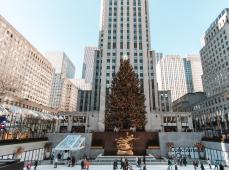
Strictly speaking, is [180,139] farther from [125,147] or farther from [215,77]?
[215,77]

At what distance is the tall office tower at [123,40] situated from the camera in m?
74.9

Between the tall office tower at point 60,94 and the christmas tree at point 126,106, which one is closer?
the christmas tree at point 126,106

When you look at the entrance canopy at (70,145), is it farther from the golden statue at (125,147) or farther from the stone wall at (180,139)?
the stone wall at (180,139)

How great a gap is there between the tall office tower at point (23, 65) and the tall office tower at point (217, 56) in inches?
3918

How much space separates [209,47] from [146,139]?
89.0 meters

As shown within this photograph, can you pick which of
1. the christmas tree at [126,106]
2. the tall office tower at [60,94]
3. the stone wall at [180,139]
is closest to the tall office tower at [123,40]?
the stone wall at [180,139]

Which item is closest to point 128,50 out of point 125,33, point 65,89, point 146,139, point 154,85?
point 125,33

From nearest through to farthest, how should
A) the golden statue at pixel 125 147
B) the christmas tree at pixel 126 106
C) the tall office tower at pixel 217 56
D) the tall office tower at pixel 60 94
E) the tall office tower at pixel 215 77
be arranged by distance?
the golden statue at pixel 125 147
the christmas tree at pixel 126 106
the tall office tower at pixel 215 77
the tall office tower at pixel 217 56
the tall office tower at pixel 60 94

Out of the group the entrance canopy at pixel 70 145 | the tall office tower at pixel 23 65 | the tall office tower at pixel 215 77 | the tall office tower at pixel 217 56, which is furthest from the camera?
the tall office tower at pixel 23 65

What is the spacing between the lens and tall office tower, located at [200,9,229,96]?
90500 mm

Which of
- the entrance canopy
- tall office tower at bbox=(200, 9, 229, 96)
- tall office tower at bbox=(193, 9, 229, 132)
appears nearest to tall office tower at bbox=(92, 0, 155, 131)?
the entrance canopy

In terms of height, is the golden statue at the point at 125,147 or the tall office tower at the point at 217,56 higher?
the tall office tower at the point at 217,56

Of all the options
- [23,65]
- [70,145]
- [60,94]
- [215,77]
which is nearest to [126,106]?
[70,145]

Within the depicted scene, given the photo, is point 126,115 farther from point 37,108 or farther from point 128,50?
point 37,108
